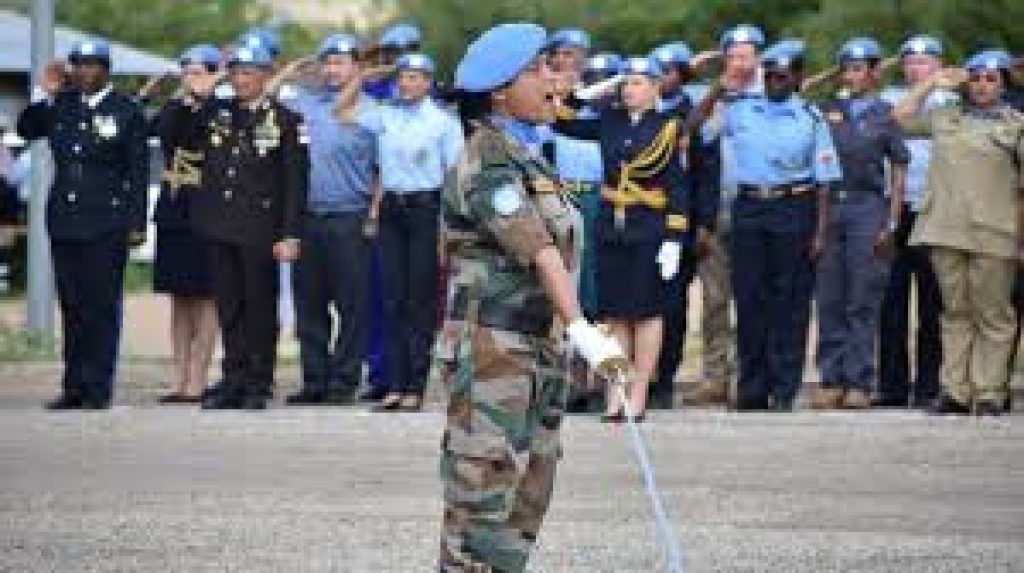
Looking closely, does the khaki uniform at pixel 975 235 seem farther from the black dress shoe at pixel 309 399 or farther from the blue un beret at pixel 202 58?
the blue un beret at pixel 202 58

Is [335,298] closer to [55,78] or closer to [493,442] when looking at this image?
[55,78]

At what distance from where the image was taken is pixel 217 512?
1280cm

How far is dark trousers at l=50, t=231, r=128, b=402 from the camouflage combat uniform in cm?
813

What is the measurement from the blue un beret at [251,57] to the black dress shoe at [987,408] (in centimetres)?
437

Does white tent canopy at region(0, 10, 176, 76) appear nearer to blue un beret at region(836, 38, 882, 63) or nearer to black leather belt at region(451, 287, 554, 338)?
blue un beret at region(836, 38, 882, 63)

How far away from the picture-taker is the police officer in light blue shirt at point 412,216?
17219 millimetres

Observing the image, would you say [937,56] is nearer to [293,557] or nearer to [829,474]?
[829,474]

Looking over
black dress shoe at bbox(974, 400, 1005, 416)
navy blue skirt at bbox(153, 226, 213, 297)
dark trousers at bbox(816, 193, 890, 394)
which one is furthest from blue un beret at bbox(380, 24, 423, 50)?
black dress shoe at bbox(974, 400, 1005, 416)

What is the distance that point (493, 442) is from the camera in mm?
9219

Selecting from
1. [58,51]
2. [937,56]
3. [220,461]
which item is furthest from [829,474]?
[58,51]

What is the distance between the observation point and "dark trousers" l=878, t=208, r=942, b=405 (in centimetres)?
1741

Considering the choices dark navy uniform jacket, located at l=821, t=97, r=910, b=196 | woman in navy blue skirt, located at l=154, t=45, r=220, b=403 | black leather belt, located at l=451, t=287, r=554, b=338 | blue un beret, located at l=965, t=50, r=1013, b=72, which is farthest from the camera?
woman in navy blue skirt, located at l=154, t=45, r=220, b=403

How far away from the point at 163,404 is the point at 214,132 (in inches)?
66.6

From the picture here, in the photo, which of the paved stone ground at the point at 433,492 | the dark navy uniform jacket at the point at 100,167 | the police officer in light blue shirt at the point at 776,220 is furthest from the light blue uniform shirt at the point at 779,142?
the dark navy uniform jacket at the point at 100,167
